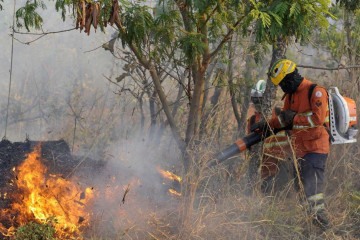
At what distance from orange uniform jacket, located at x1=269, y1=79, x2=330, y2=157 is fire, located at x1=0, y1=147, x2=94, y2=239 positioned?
7.43 feet

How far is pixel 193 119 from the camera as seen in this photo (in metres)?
4.81

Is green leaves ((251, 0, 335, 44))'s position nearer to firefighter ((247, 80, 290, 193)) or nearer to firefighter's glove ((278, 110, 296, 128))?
firefighter's glove ((278, 110, 296, 128))

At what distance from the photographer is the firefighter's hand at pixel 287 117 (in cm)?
478

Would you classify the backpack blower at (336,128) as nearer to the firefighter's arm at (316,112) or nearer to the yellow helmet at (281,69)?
the firefighter's arm at (316,112)

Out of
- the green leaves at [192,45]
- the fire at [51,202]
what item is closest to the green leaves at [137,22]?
the green leaves at [192,45]

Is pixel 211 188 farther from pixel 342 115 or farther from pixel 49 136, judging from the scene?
pixel 49 136

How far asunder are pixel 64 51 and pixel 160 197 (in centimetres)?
1310

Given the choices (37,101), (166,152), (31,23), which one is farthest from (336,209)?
(37,101)

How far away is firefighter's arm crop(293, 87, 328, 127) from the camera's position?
4578 mm

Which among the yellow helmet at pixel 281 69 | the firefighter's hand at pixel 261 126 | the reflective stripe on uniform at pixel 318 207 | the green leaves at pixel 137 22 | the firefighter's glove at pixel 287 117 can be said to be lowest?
the reflective stripe on uniform at pixel 318 207

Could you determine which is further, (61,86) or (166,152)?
(61,86)

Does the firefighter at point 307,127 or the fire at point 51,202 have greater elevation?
the firefighter at point 307,127

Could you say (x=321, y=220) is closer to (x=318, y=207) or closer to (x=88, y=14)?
(x=318, y=207)

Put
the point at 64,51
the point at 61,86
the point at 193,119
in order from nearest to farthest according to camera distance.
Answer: the point at 193,119, the point at 61,86, the point at 64,51
